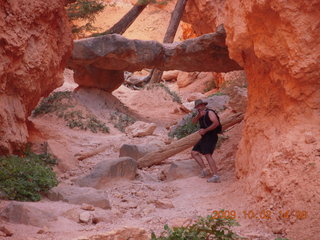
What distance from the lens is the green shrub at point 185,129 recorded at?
452 inches

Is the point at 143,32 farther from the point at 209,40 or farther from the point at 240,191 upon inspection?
the point at 240,191

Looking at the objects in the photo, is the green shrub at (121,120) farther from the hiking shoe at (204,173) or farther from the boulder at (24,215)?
the boulder at (24,215)

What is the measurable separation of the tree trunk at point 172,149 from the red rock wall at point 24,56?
247 cm

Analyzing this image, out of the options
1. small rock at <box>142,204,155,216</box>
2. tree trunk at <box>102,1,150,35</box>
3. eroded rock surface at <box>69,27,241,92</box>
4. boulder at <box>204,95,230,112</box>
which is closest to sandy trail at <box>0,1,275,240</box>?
small rock at <box>142,204,155,216</box>

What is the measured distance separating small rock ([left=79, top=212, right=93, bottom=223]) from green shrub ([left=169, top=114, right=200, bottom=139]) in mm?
5856

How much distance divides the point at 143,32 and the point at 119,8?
2.66m

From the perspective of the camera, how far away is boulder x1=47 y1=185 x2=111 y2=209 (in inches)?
255

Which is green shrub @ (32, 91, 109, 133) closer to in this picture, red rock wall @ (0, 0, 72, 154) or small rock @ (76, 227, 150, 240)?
red rock wall @ (0, 0, 72, 154)

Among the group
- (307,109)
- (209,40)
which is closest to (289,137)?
(307,109)

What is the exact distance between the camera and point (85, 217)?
575 centimetres

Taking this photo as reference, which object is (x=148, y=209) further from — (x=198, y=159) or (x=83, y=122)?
(x=83, y=122)

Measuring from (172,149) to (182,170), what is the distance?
4.09 ft
